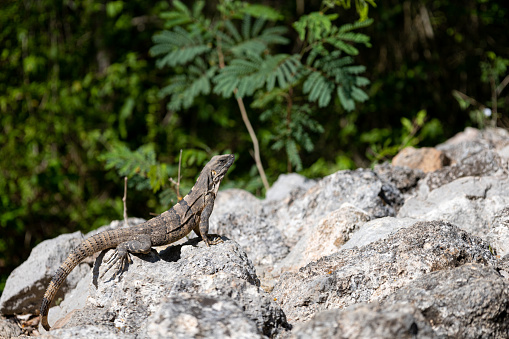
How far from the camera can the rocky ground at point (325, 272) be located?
2.58 metres

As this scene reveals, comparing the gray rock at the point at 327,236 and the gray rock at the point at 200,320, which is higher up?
the gray rock at the point at 200,320

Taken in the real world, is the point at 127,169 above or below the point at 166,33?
below

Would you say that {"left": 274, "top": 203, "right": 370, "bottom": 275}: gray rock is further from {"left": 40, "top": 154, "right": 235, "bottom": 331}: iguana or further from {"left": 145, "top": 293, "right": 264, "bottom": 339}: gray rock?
{"left": 145, "top": 293, "right": 264, "bottom": 339}: gray rock

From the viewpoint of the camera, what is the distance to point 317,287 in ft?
10.4

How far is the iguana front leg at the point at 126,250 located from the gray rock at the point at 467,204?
2.28 metres

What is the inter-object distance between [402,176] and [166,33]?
3759 mm

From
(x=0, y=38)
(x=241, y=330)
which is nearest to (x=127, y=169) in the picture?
(x=241, y=330)

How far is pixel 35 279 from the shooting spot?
4121 mm

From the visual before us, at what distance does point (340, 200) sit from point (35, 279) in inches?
108

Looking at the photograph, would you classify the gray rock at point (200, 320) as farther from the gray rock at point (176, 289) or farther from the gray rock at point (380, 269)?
the gray rock at point (380, 269)

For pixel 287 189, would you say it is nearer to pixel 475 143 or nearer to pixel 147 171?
pixel 147 171

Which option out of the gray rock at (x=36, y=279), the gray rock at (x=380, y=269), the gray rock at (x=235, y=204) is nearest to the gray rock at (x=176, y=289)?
the gray rock at (x=380, y=269)

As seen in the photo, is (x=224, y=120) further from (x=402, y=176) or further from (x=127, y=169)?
(x=402, y=176)

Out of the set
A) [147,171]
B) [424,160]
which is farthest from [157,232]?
[424,160]
